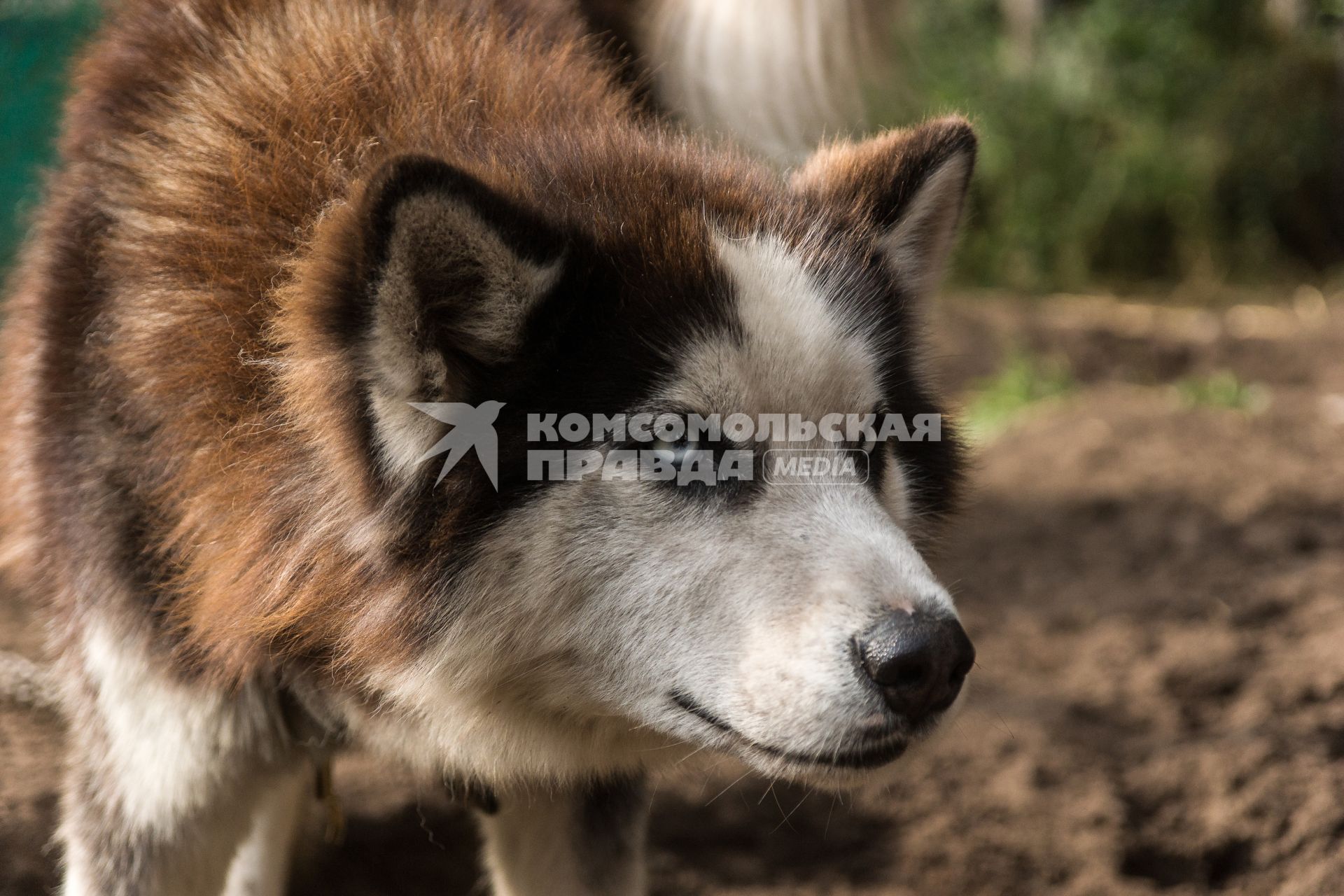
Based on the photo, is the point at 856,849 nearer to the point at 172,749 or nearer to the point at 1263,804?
the point at 1263,804

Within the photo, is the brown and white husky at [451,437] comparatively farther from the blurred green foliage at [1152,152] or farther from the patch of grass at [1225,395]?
the blurred green foliage at [1152,152]

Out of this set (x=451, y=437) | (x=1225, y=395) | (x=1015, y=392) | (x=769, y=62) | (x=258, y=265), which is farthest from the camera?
(x=1015, y=392)

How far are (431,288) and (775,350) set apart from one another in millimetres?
557

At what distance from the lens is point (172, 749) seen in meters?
2.27

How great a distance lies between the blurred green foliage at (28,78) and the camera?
218 inches

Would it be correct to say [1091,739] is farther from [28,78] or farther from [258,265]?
[28,78]

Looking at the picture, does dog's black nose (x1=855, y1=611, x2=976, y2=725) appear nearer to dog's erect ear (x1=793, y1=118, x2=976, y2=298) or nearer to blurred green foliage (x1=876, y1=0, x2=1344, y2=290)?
dog's erect ear (x1=793, y1=118, x2=976, y2=298)

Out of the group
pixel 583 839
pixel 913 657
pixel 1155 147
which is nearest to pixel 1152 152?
pixel 1155 147

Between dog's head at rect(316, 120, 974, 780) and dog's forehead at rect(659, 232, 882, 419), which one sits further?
dog's forehead at rect(659, 232, 882, 419)

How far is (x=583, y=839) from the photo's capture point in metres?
2.60

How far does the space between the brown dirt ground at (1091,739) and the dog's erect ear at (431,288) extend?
3.66 feet

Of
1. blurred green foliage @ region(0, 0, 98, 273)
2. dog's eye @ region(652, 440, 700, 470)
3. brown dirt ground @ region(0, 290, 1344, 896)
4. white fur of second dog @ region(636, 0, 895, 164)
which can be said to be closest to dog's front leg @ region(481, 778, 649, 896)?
brown dirt ground @ region(0, 290, 1344, 896)

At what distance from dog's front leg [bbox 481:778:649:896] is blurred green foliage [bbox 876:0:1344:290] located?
7675 millimetres

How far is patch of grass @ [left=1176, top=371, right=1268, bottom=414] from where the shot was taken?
6.18 meters
